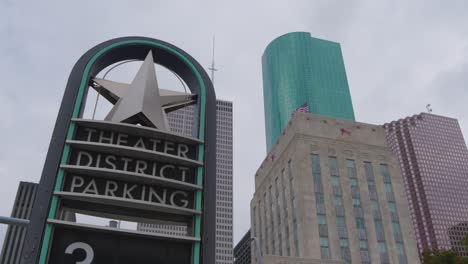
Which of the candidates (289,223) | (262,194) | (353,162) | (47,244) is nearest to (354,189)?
(353,162)

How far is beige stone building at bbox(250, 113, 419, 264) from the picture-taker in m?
62.9

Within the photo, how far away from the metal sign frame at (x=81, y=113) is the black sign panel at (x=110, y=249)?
35 centimetres

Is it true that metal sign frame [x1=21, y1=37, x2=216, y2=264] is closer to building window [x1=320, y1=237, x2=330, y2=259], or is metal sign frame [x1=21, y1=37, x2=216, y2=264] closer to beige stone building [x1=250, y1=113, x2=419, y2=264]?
beige stone building [x1=250, y1=113, x2=419, y2=264]

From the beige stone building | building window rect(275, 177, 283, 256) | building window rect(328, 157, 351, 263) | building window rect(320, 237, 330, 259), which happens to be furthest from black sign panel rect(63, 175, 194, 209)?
building window rect(275, 177, 283, 256)

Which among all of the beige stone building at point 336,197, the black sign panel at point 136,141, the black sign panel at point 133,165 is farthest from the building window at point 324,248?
the black sign panel at point 133,165

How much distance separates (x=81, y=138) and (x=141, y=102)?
9.03ft

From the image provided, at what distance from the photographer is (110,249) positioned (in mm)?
12406

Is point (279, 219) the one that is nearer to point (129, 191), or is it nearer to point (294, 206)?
point (294, 206)

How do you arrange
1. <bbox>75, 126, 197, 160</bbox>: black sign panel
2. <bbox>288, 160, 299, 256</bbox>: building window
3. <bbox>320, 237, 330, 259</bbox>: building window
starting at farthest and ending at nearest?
<bbox>288, 160, 299, 256</bbox>: building window
<bbox>320, 237, 330, 259</bbox>: building window
<bbox>75, 126, 197, 160</bbox>: black sign panel

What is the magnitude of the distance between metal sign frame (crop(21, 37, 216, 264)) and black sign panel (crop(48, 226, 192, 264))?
35 centimetres

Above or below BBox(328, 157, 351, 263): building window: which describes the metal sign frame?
below

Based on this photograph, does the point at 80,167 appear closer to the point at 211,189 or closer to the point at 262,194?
the point at 211,189

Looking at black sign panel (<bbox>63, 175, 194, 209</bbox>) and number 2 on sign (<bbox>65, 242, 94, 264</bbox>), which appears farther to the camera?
black sign panel (<bbox>63, 175, 194, 209</bbox>)

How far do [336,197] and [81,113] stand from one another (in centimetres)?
5733
